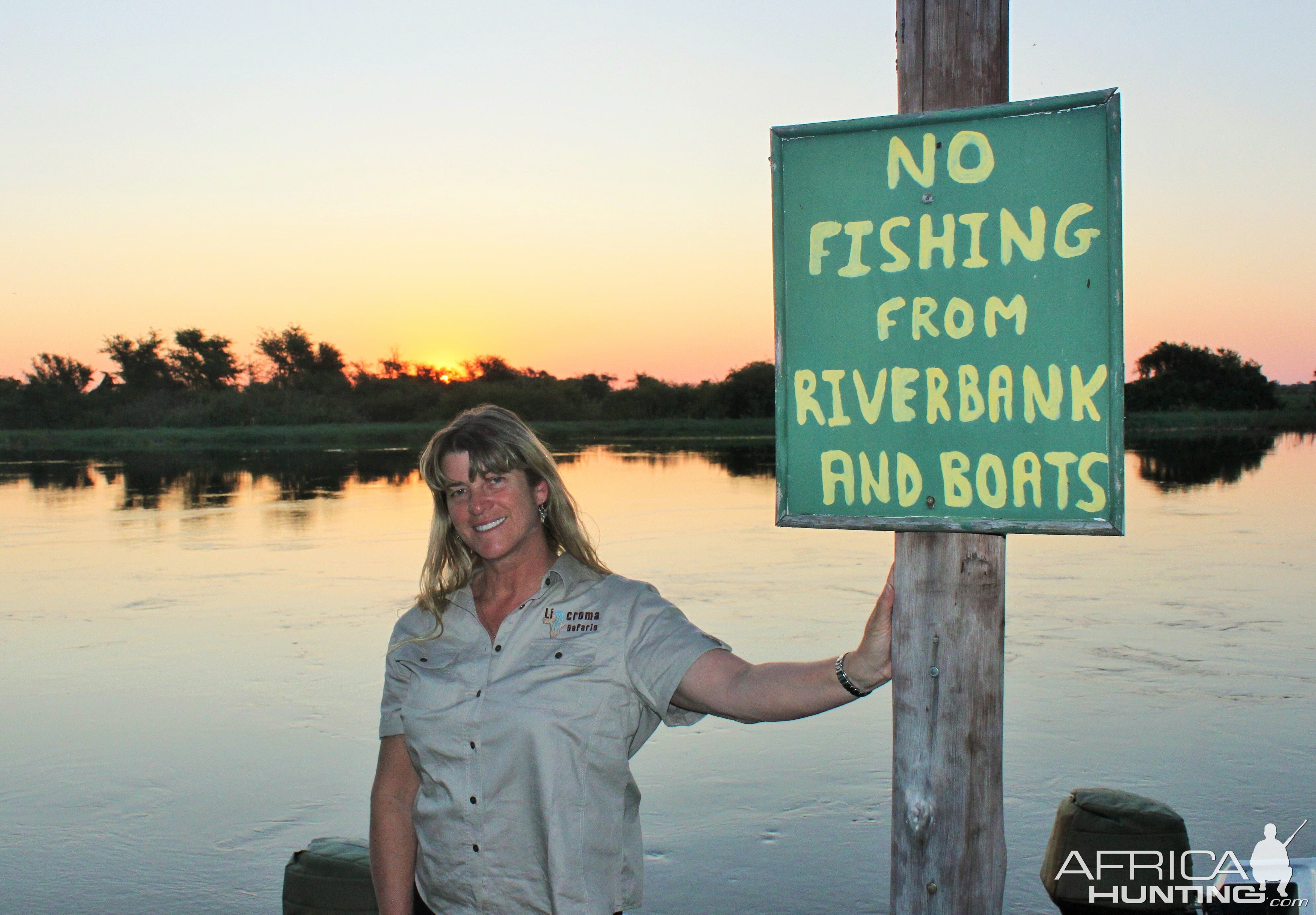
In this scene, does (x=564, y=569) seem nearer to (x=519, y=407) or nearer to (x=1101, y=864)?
(x=1101, y=864)

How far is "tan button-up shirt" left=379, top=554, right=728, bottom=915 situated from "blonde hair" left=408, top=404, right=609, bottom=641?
7.2 inches

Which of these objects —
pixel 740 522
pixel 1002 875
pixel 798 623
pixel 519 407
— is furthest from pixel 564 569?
pixel 519 407

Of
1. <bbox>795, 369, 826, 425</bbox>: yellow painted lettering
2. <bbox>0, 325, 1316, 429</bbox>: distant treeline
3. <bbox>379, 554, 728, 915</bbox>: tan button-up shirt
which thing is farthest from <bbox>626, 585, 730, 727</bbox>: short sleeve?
<bbox>0, 325, 1316, 429</bbox>: distant treeline

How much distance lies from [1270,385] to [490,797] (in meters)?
78.7

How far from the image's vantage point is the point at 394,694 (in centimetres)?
259

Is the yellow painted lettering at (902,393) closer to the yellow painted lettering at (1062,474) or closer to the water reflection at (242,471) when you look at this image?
the yellow painted lettering at (1062,474)

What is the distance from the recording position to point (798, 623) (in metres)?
8.94

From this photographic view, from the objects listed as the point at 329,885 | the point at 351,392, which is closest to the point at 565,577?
the point at 329,885

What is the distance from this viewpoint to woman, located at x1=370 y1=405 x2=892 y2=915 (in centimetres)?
229

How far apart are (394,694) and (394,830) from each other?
11.6 inches

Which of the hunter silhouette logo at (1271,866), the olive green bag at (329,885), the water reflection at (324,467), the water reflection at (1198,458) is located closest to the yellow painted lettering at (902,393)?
the hunter silhouette logo at (1271,866)

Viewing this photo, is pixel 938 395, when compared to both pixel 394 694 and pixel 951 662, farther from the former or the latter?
pixel 394 694

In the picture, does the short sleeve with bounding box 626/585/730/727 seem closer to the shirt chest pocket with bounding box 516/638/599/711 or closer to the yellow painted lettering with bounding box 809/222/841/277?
the shirt chest pocket with bounding box 516/638/599/711

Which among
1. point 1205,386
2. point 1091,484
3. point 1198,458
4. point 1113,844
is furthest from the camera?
point 1205,386
